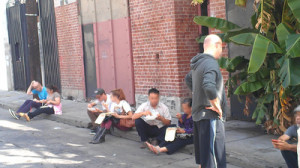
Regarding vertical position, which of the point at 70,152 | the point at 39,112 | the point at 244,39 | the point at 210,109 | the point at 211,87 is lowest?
the point at 70,152

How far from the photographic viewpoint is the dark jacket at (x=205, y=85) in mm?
5219

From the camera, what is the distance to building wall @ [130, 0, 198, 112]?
1099 cm

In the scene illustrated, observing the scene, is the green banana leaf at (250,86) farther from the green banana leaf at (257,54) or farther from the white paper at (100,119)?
the white paper at (100,119)

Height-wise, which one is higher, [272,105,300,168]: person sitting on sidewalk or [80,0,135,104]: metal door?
[80,0,135,104]: metal door

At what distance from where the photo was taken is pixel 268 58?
773 cm

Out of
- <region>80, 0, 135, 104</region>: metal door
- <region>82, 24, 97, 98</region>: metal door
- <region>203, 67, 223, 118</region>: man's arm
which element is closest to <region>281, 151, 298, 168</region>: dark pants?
<region>203, 67, 223, 118</region>: man's arm

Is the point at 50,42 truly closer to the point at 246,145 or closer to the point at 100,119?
the point at 100,119

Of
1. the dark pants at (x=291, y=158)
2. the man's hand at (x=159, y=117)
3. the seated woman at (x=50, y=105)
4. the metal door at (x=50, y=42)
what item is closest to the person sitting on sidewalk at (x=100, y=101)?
the man's hand at (x=159, y=117)

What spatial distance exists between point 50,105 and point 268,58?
7022 millimetres

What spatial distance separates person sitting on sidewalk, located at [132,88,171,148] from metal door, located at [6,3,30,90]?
12.3m

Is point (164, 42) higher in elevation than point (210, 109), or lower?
A: higher

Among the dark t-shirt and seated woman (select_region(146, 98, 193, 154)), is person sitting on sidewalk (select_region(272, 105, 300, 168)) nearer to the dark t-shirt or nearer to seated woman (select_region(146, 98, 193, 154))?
the dark t-shirt

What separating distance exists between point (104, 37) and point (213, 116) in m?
8.99

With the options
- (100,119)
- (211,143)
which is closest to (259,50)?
(211,143)
